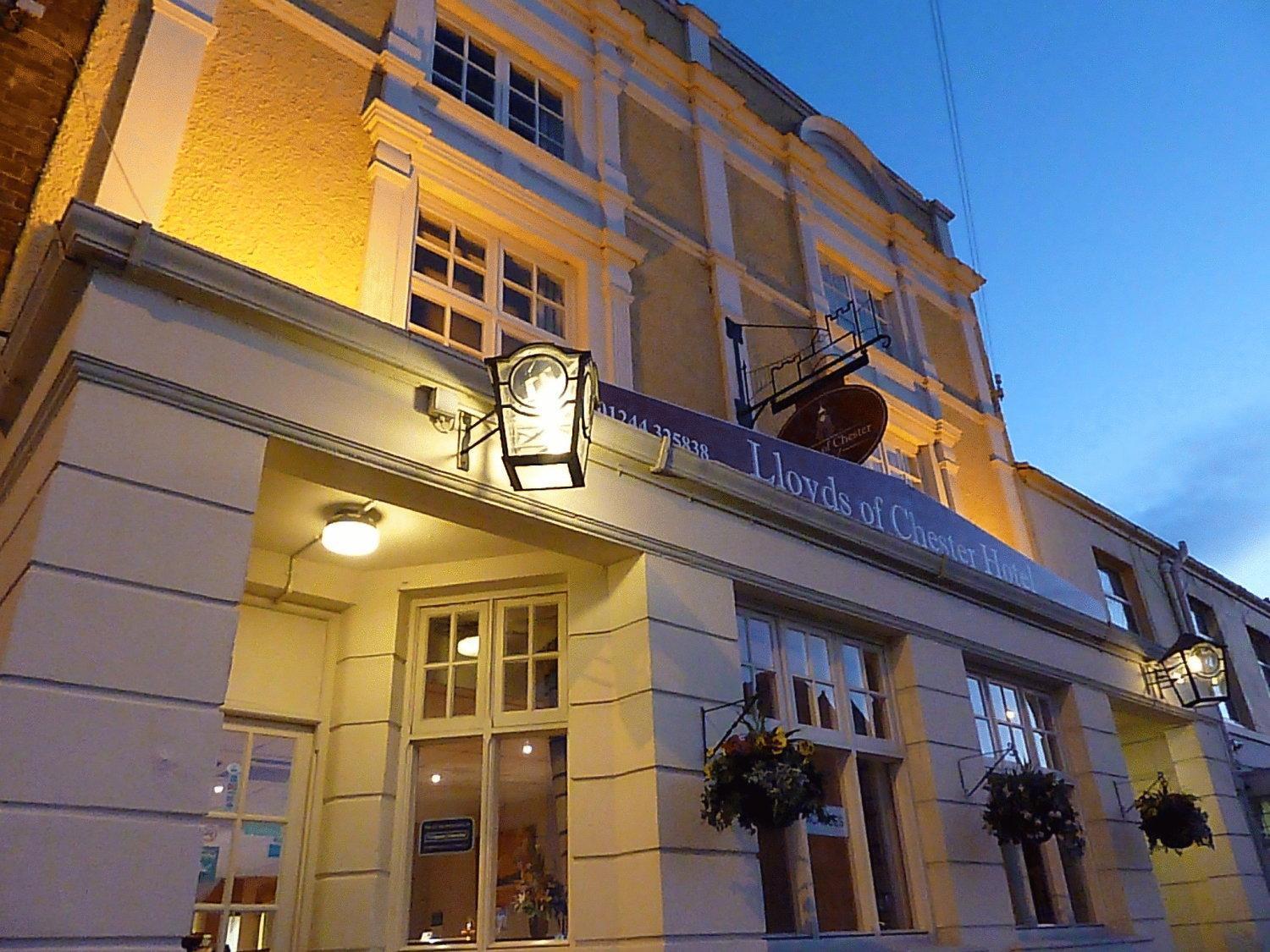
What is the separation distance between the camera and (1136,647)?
1105 centimetres

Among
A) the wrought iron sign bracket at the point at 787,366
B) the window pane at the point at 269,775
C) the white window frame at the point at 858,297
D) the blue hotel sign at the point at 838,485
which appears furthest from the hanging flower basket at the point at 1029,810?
the white window frame at the point at 858,297

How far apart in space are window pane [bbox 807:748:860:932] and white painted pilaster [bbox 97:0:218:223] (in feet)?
19.1

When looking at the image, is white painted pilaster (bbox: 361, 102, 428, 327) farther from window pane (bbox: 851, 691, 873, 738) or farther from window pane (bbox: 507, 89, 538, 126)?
window pane (bbox: 851, 691, 873, 738)

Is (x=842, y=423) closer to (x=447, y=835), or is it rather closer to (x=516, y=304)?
(x=516, y=304)

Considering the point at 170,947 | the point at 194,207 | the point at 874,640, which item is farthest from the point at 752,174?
the point at 170,947

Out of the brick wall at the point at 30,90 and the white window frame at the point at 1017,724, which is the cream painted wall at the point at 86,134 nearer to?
the brick wall at the point at 30,90

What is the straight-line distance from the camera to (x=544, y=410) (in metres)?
5.33

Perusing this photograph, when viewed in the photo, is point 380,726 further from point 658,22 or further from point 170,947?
point 658,22

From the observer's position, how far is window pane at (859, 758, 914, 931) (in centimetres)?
717

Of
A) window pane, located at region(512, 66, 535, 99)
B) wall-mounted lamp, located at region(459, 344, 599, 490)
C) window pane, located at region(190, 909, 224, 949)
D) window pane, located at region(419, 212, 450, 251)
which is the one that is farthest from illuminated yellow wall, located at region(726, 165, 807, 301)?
window pane, located at region(190, 909, 224, 949)

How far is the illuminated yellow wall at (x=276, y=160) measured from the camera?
251 inches

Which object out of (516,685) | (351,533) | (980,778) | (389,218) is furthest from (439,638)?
(980,778)

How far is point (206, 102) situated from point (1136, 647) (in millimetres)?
10535

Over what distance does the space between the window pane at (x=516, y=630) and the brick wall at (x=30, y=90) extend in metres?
3.65
